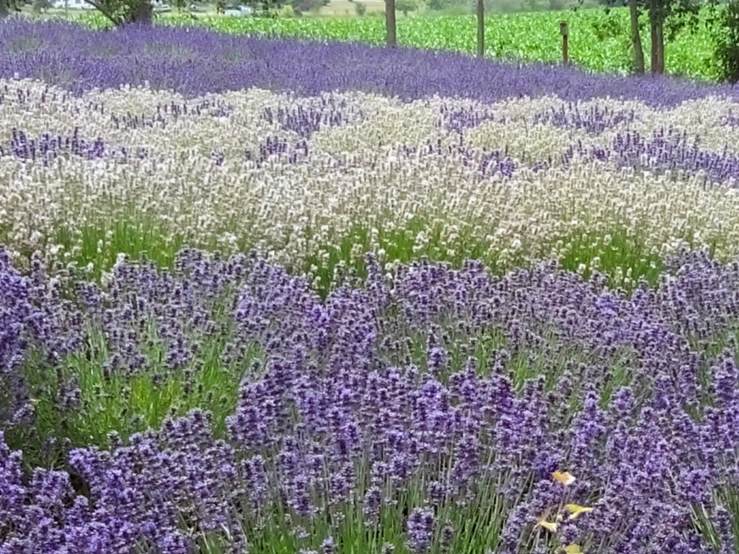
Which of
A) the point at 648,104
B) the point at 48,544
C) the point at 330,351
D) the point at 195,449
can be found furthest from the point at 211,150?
the point at 648,104

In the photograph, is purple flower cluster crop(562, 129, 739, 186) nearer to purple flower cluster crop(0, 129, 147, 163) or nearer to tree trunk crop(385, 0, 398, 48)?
purple flower cluster crop(0, 129, 147, 163)

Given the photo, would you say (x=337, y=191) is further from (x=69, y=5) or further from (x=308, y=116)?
(x=69, y=5)

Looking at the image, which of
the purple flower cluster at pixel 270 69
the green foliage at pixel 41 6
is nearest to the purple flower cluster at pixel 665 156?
the purple flower cluster at pixel 270 69

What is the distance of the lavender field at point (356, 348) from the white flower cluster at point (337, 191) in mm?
16

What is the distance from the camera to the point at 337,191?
3.77m

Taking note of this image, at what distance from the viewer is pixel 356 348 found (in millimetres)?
2303

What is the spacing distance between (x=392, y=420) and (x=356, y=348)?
0.42 metres

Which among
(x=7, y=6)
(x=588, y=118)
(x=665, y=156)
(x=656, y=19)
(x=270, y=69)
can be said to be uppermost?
(x=7, y=6)

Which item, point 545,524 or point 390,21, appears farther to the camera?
point 390,21

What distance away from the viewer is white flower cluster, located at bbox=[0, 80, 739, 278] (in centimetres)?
338

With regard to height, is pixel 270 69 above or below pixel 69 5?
below

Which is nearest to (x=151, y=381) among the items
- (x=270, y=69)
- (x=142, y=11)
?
(x=270, y=69)

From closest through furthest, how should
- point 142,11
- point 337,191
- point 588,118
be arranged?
point 337,191
point 588,118
point 142,11

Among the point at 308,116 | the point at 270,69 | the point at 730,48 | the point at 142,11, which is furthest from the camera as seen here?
the point at 730,48
